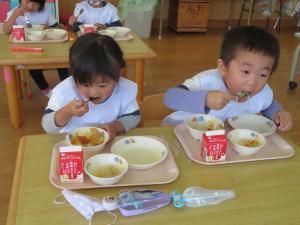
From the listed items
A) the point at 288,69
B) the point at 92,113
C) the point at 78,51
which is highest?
the point at 78,51

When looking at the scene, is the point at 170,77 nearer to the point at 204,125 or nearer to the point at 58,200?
the point at 204,125

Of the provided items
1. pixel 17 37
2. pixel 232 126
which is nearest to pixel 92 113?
pixel 232 126

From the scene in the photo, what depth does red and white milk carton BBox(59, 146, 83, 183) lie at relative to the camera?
2.77ft

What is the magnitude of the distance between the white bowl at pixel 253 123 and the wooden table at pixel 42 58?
3.34 ft

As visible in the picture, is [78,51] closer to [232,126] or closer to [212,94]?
[212,94]

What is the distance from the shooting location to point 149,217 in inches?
30.2

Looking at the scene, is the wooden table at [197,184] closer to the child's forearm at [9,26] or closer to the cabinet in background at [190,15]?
the child's forearm at [9,26]

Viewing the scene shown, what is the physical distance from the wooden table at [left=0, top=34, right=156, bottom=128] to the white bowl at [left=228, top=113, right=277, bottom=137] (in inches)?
40.0

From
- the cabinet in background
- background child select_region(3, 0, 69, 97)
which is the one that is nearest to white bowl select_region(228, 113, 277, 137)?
background child select_region(3, 0, 69, 97)

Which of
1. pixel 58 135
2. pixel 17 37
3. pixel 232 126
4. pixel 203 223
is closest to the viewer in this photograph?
pixel 203 223

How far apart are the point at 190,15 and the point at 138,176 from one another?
444 centimetres

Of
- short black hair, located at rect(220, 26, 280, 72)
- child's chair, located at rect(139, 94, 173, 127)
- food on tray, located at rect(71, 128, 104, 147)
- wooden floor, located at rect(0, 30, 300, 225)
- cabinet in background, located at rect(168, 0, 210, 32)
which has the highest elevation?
short black hair, located at rect(220, 26, 280, 72)

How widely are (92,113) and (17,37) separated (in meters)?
1.20

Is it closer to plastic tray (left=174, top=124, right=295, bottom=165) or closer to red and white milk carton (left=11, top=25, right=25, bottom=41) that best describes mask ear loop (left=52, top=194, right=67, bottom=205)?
plastic tray (left=174, top=124, right=295, bottom=165)
